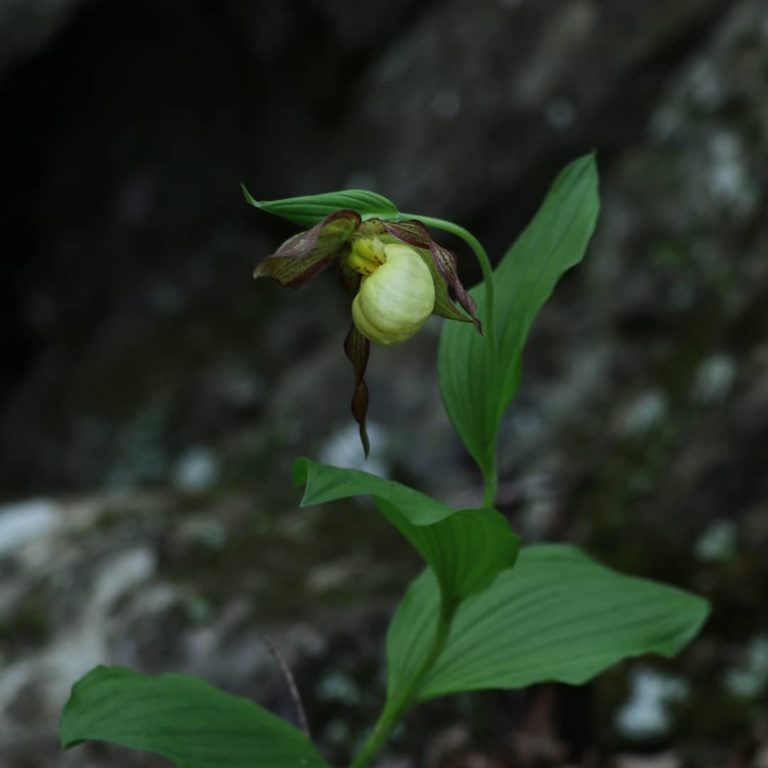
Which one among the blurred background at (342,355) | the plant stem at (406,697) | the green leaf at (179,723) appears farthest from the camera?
the blurred background at (342,355)

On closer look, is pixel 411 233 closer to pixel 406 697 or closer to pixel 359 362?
pixel 359 362

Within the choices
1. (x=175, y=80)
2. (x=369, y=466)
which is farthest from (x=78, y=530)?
(x=175, y=80)

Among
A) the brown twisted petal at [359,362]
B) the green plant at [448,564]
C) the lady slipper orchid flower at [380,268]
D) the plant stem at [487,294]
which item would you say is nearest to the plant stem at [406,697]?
the green plant at [448,564]

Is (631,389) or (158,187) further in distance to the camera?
(158,187)

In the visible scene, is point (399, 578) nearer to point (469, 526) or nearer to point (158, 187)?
point (469, 526)

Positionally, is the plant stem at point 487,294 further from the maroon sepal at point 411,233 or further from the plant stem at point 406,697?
the plant stem at point 406,697

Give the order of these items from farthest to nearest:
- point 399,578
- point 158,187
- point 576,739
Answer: point 158,187, point 399,578, point 576,739

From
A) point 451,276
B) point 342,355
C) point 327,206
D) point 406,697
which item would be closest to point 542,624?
point 406,697
